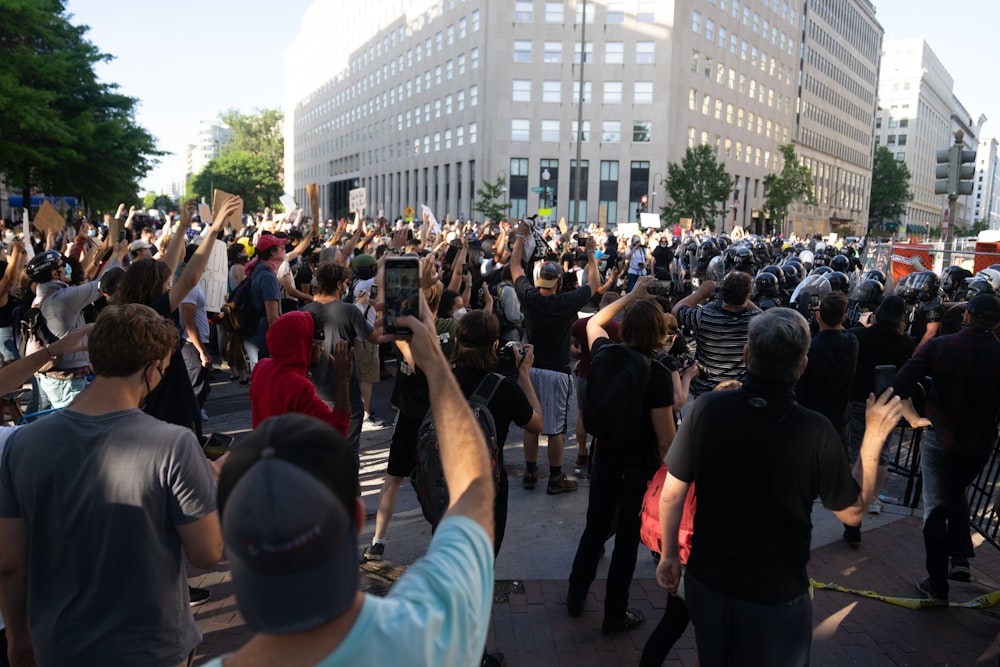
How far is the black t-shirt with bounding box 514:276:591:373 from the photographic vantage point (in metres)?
6.62

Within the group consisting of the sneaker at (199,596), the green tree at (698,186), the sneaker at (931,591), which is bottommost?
the sneaker at (199,596)

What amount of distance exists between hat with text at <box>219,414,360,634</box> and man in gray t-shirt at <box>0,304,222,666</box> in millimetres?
1318

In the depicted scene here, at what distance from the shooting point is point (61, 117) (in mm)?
35844

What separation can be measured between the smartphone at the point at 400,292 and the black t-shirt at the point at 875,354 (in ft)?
15.1

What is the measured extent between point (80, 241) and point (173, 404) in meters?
7.82

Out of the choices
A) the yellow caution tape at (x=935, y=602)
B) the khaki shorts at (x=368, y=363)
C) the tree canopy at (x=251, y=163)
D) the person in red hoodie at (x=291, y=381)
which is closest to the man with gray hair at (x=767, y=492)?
the person in red hoodie at (x=291, y=381)

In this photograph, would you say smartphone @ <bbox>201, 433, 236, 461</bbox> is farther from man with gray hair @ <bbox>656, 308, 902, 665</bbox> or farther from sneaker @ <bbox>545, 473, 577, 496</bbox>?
sneaker @ <bbox>545, 473, 577, 496</bbox>

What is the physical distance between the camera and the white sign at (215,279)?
7.57 m

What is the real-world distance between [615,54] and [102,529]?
6164 cm

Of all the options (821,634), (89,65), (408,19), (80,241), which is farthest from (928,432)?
(408,19)

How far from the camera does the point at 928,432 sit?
15.8ft

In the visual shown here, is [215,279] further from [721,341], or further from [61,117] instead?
[61,117]

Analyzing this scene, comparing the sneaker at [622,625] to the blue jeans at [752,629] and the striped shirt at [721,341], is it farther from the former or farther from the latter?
the striped shirt at [721,341]

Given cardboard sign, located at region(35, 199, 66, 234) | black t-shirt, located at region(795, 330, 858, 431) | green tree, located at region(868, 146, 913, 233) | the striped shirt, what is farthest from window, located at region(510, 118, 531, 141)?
green tree, located at region(868, 146, 913, 233)
